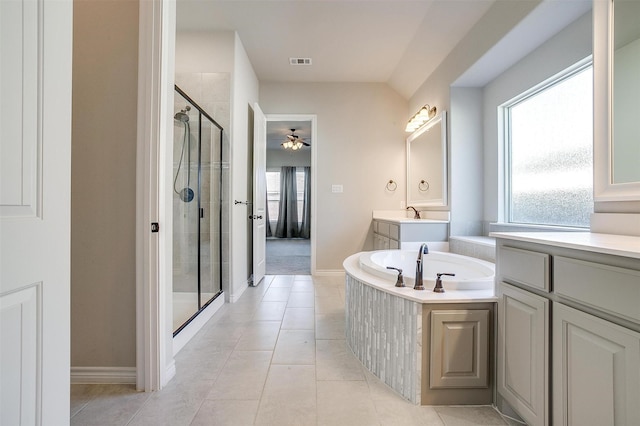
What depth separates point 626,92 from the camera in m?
1.25

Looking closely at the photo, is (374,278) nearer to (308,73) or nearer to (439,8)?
(439,8)

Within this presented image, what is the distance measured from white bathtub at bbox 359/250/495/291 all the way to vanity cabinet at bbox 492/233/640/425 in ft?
0.64

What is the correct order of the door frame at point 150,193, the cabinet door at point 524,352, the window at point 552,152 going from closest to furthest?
the cabinet door at point 524,352, the door frame at point 150,193, the window at point 552,152

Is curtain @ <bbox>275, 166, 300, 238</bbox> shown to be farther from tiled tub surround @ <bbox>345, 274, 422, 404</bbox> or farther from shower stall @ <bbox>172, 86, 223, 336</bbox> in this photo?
tiled tub surround @ <bbox>345, 274, 422, 404</bbox>

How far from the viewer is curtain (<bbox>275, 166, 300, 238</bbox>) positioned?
8664 mm

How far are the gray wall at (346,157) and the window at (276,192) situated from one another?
15.4 feet

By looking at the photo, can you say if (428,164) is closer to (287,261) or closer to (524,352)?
(524,352)

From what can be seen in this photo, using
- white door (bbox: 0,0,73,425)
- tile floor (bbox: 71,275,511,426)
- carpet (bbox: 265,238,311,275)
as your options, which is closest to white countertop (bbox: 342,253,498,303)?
tile floor (bbox: 71,275,511,426)

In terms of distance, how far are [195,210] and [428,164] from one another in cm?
262

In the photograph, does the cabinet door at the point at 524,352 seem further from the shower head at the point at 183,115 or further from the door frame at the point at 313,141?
the door frame at the point at 313,141

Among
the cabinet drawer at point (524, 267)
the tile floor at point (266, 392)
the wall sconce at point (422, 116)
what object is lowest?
the tile floor at point (266, 392)

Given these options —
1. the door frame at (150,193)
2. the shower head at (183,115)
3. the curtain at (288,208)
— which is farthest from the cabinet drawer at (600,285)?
the curtain at (288,208)

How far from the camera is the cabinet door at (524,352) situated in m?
1.06

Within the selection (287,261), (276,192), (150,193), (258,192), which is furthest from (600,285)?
(276,192)
